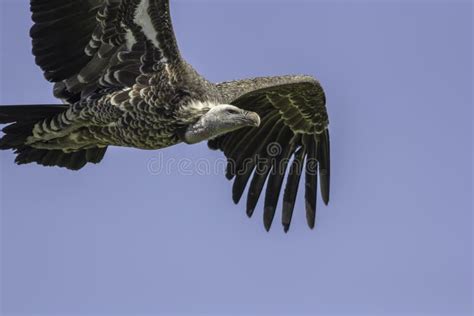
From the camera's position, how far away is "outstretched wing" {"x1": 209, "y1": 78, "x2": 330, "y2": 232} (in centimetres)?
1562

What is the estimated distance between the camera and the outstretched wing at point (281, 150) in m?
15.6

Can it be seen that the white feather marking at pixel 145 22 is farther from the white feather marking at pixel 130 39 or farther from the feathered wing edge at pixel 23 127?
the feathered wing edge at pixel 23 127

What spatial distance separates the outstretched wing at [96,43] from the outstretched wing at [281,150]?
2.72m

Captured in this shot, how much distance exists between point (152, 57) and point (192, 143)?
1.20 metres

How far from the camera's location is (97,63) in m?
13.2

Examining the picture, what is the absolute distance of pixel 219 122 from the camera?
41.3 feet

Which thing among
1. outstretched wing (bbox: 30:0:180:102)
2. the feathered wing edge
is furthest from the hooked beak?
the feathered wing edge

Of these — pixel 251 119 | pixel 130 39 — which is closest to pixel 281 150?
pixel 251 119

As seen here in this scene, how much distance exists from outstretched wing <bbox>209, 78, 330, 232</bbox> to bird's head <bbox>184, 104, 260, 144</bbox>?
277 centimetres

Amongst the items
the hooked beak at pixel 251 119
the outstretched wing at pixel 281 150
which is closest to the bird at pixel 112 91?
the hooked beak at pixel 251 119

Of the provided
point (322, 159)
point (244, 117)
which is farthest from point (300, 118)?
point (244, 117)

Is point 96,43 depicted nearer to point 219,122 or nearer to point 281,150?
point 219,122

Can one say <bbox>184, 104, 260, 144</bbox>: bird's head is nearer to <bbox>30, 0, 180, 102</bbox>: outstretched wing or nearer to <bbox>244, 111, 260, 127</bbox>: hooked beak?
<bbox>244, 111, 260, 127</bbox>: hooked beak

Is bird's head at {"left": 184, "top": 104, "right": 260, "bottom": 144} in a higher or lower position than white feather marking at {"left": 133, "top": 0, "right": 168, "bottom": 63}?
lower
